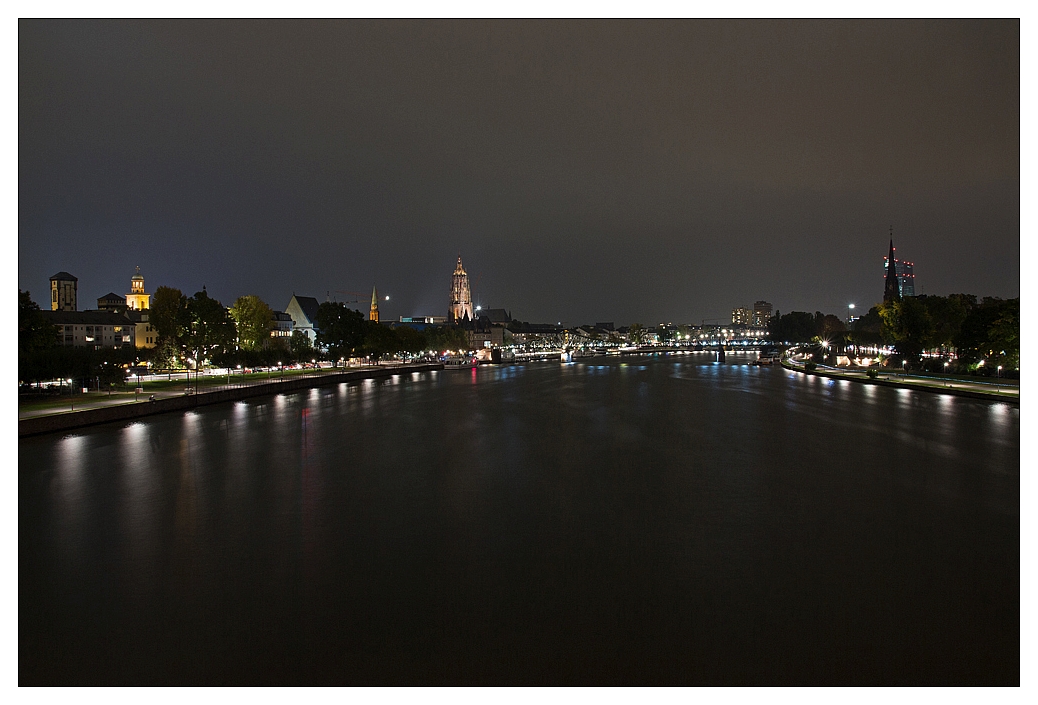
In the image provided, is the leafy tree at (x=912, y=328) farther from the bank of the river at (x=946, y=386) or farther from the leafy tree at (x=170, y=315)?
the leafy tree at (x=170, y=315)

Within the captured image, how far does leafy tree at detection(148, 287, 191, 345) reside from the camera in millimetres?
51594

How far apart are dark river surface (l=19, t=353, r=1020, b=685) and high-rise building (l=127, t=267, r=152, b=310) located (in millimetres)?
129237

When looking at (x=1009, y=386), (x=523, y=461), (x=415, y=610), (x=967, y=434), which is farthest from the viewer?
(x=1009, y=386)

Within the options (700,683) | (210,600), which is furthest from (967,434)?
(210,600)

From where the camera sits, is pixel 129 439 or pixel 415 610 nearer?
pixel 415 610

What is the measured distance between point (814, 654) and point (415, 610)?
14.5 feet

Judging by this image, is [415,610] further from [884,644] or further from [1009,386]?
[1009,386]

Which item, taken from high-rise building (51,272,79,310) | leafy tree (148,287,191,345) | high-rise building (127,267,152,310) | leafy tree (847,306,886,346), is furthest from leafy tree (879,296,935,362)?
high-rise building (51,272,79,310)

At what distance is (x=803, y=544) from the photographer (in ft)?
Result: 32.7

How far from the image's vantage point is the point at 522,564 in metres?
9.09

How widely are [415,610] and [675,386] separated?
158 feet

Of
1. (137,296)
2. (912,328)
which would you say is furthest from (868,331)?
(137,296)

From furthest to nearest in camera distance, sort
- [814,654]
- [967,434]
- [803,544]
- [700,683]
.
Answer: [967,434], [803,544], [814,654], [700,683]

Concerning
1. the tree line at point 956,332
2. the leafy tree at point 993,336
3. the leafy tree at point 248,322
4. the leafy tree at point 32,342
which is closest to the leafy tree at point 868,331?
the tree line at point 956,332
